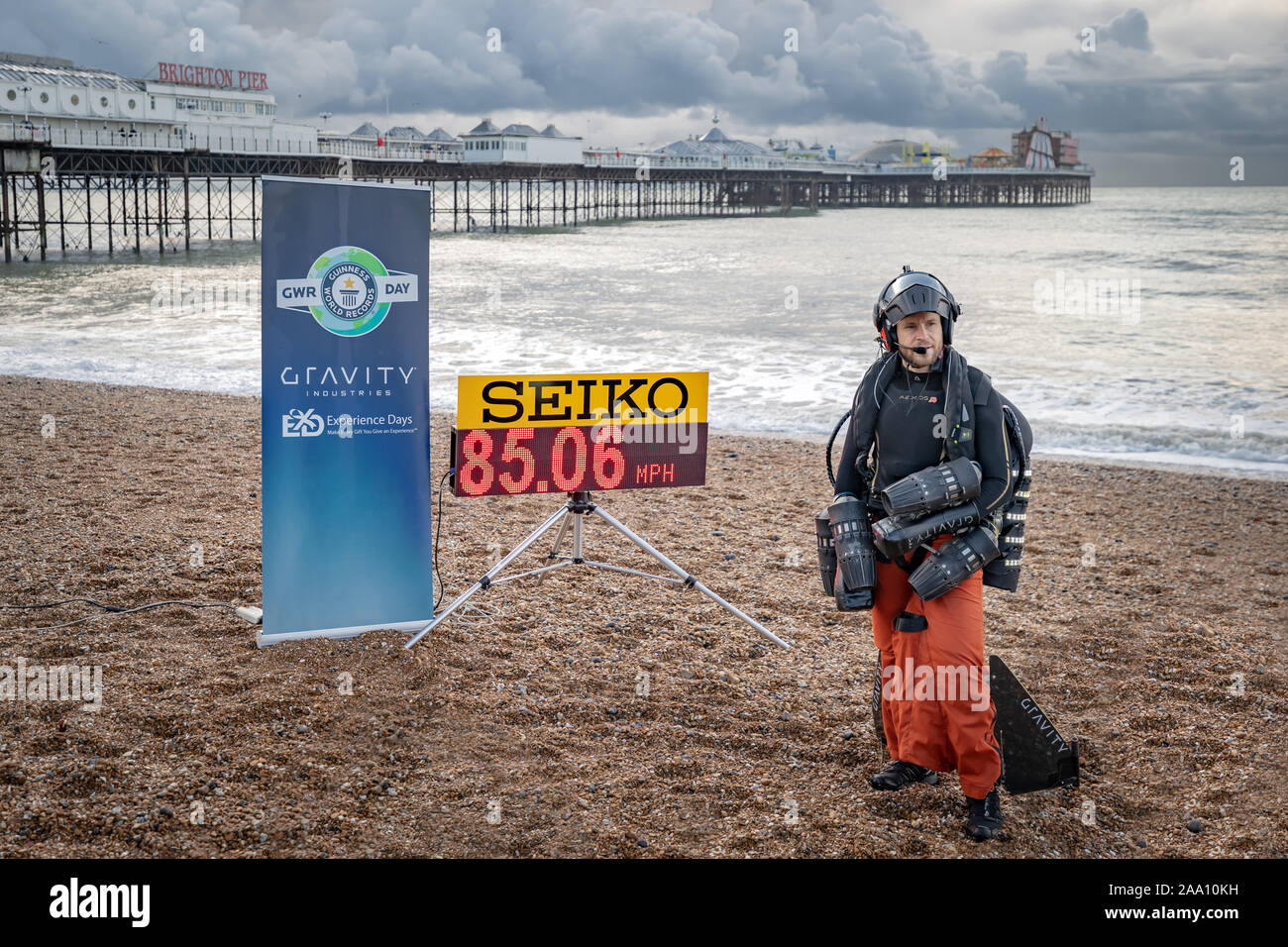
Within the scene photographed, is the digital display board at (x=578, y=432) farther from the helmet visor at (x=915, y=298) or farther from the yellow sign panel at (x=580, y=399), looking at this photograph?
the helmet visor at (x=915, y=298)

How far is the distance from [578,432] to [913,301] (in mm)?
1889

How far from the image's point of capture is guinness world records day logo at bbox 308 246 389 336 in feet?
14.7

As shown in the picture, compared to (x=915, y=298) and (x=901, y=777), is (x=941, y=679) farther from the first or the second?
(x=915, y=298)

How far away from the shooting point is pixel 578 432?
496 cm

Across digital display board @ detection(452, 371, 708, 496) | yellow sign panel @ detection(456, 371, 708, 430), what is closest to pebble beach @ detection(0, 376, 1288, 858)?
digital display board @ detection(452, 371, 708, 496)

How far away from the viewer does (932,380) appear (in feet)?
11.9

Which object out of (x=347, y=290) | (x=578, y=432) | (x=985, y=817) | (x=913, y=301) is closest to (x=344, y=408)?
(x=347, y=290)

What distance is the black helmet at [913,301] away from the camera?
3.53 m

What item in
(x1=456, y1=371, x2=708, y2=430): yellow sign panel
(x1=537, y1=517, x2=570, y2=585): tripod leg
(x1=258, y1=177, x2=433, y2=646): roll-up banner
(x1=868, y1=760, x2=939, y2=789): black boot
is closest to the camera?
(x1=868, y1=760, x2=939, y2=789): black boot

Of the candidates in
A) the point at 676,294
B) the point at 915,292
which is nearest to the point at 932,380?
the point at 915,292

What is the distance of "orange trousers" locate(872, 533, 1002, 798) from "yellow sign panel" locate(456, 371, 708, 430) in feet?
5.35

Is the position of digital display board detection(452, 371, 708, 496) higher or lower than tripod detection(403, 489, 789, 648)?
higher

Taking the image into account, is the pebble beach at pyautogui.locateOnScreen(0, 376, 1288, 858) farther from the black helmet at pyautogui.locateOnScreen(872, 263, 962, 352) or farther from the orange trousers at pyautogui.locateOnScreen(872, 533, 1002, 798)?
the black helmet at pyautogui.locateOnScreen(872, 263, 962, 352)

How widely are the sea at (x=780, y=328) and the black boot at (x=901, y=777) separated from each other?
5.07 metres
